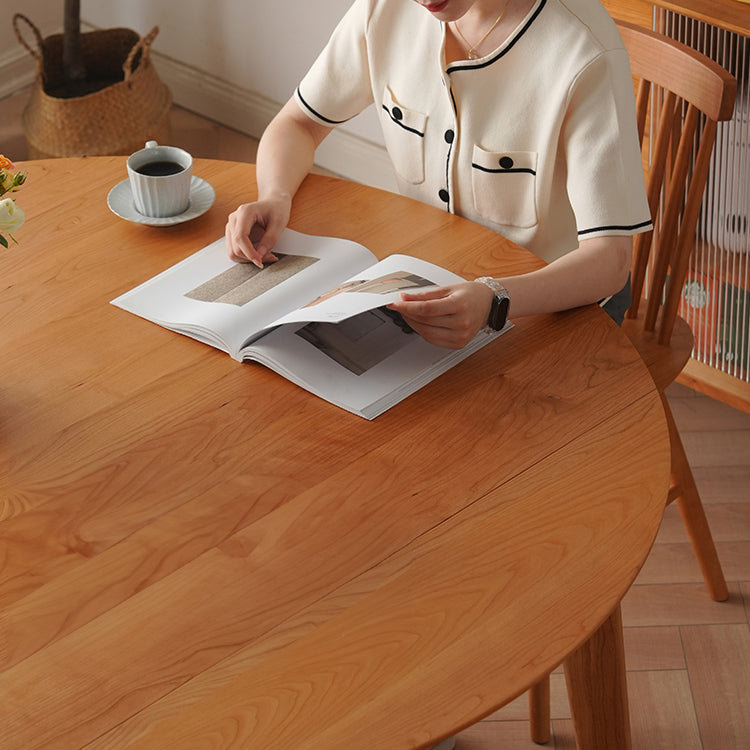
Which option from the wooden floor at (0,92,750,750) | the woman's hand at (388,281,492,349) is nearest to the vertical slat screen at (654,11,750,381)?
the wooden floor at (0,92,750,750)

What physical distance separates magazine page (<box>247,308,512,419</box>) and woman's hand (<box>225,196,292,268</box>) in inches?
6.8

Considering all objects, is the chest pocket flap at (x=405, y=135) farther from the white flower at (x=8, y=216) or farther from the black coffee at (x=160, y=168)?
the white flower at (x=8, y=216)

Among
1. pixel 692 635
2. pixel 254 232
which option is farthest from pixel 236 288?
pixel 692 635

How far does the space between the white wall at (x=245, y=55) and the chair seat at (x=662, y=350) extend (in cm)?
149

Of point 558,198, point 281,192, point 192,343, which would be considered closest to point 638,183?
point 558,198

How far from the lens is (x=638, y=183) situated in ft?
4.40

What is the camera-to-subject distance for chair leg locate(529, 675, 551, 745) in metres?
1.61

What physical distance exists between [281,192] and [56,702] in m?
0.83

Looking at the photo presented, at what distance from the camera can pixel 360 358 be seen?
1.23 metres

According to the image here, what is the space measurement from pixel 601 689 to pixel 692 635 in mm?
702

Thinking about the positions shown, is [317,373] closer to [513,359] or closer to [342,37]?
[513,359]

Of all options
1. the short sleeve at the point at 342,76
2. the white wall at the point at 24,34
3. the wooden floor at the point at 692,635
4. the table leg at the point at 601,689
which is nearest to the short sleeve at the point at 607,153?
the short sleeve at the point at 342,76

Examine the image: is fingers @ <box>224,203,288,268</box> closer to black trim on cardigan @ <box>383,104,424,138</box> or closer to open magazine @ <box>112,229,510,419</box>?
open magazine @ <box>112,229,510,419</box>

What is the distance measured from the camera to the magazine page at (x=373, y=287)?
1151 mm
